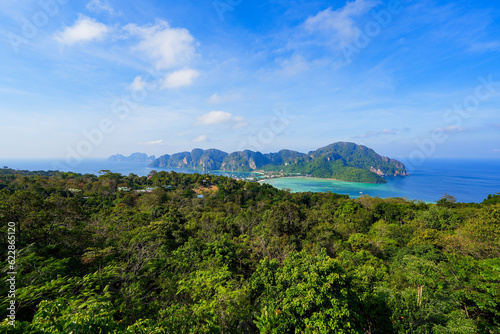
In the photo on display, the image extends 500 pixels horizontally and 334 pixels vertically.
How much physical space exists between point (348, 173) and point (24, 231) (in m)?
136

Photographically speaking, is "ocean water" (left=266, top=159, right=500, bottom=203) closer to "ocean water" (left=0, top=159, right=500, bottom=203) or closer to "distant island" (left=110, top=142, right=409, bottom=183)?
"ocean water" (left=0, top=159, right=500, bottom=203)

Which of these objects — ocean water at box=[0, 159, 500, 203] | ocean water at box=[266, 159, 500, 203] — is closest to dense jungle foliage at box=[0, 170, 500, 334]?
ocean water at box=[0, 159, 500, 203]

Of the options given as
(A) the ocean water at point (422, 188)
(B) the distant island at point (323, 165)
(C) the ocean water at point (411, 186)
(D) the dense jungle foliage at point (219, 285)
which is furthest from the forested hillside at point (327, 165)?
(D) the dense jungle foliage at point (219, 285)

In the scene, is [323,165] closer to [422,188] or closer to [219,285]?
[422,188]

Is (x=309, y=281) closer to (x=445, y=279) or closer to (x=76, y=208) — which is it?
(x=445, y=279)

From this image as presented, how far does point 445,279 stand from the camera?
9281 millimetres

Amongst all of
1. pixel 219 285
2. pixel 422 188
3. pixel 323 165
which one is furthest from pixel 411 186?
pixel 219 285

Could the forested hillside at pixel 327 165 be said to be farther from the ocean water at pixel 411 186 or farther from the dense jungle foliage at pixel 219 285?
the dense jungle foliage at pixel 219 285

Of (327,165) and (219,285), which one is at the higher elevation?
(327,165)

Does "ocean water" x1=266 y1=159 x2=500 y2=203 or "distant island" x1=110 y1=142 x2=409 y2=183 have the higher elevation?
"distant island" x1=110 y1=142 x2=409 y2=183

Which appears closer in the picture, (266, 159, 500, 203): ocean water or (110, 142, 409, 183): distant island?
(266, 159, 500, 203): ocean water

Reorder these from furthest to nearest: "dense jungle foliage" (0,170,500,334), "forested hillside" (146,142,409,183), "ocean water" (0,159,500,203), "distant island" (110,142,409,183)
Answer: "distant island" (110,142,409,183) → "forested hillside" (146,142,409,183) → "ocean water" (0,159,500,203) → "dense jungle foliage" (0,170,500,334)

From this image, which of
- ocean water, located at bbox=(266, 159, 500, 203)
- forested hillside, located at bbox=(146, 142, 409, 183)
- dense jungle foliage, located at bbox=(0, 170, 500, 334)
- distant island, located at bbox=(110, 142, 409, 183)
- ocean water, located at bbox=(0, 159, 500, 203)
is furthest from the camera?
distant island, located at bbox=(110, 142, 409, 183)

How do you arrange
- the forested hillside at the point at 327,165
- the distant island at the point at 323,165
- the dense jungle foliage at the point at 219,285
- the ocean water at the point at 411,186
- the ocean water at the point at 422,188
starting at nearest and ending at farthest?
the dense jungle foliage at the point at 219,285
the ocean water at the point at 422,188
the ocean water at the point at 411,186
the forested hillside at the point at 327,165
the distant island at the point at 323,165
